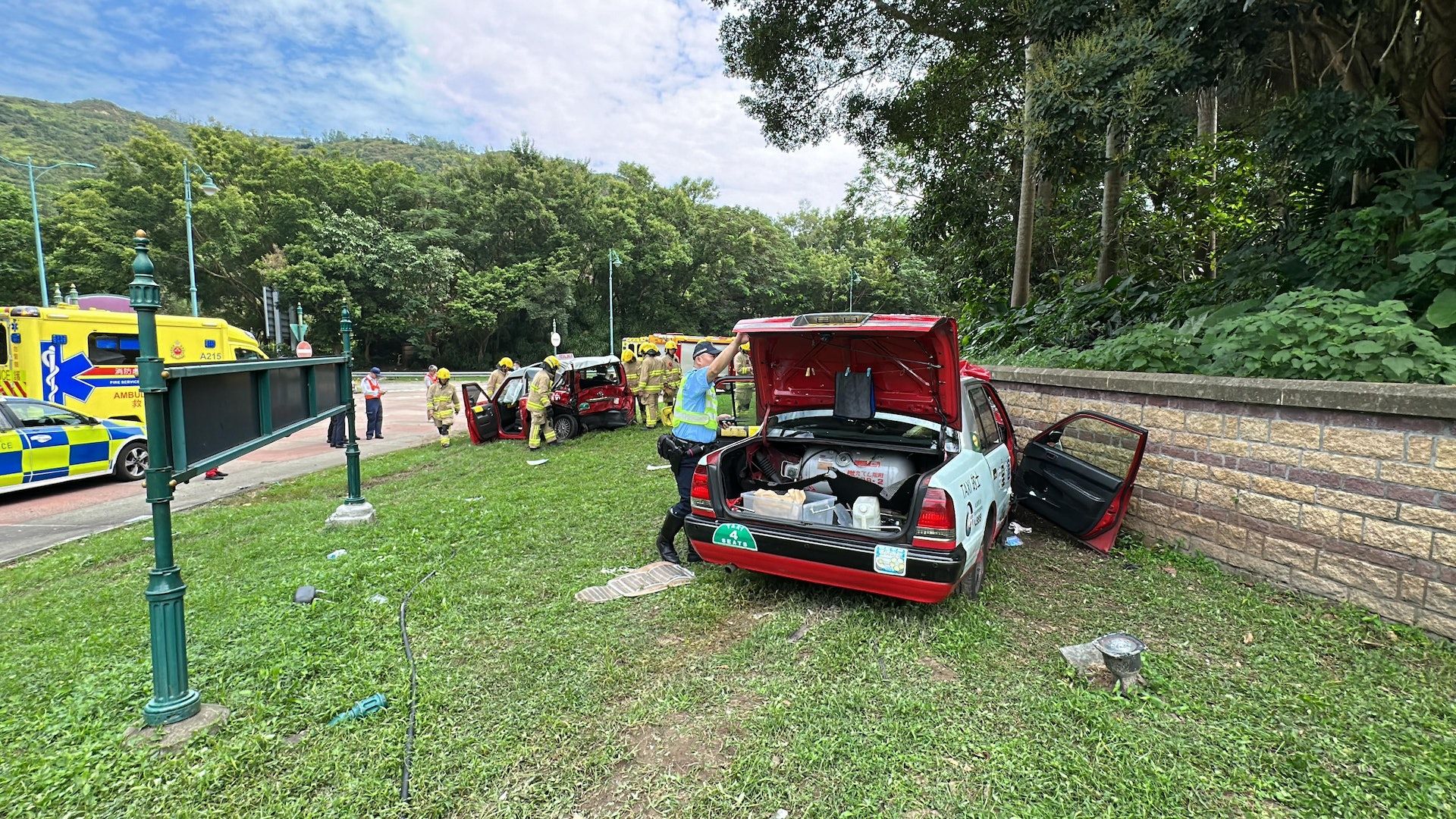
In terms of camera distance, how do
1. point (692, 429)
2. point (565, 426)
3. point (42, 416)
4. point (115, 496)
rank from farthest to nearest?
point (565, 426)
point (115, 496)
point (42, 416)
point (692, 429)

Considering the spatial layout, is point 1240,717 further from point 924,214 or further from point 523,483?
point 924,214

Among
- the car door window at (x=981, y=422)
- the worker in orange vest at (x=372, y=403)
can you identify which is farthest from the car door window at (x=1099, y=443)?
the worker in orange vest at (x=372, y=403)

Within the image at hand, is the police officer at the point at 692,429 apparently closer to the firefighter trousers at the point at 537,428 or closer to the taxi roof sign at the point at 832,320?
the taxi roof sign at the point at 832,320

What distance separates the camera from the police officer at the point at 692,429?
4926mm

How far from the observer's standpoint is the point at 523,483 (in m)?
8.23

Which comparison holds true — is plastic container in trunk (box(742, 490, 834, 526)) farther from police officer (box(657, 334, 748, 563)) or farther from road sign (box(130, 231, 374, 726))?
road sign (box(130, 231, 374, 726))

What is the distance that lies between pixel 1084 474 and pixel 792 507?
253cm

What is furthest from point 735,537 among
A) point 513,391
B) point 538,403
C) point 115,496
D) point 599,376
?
point 599,376

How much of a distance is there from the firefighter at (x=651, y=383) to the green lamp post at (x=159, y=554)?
1096 centimetres

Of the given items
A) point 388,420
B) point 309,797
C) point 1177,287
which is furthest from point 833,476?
point 388,420

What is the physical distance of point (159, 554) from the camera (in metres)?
2.64

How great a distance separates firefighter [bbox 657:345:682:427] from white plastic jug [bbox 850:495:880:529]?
33.5 feet

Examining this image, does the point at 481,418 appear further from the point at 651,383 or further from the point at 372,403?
the point at 651,383

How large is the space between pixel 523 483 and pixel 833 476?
16.8 feet
